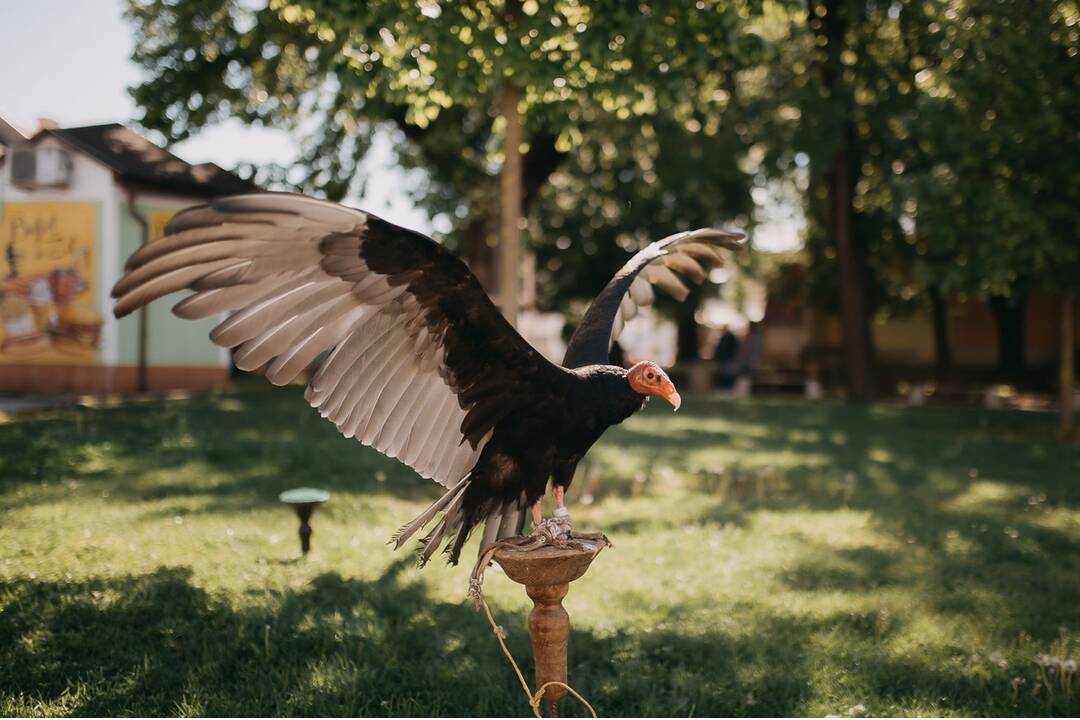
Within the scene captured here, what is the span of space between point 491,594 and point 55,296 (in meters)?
10.4

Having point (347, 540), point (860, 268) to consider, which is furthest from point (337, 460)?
point (860, 268)

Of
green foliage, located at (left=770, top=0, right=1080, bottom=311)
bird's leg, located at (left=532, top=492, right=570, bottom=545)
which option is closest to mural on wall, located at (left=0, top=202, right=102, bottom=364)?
bird's leg, located at (left=532, top=492, right=570, bottom=545)

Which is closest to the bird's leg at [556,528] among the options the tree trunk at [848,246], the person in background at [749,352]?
the person in background at [749,352]

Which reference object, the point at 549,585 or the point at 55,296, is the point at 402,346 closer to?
the point at 549,585

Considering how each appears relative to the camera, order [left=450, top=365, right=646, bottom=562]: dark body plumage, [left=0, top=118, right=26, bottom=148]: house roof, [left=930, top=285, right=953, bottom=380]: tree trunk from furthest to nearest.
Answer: [left=930, top=285, right=953, bottom=380]: tree trunk
[left=0, top=118, right=26, bottom=148]: house roof
[left=450, top=365, right=646, bottom=562]: dark body plumage

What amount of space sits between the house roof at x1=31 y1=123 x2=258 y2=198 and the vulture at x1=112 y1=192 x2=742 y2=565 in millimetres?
5576

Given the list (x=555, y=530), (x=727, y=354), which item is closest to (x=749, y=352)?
(x=727, y=354)

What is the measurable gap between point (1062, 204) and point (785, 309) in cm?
2198

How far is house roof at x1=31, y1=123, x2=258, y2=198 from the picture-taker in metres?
9.20

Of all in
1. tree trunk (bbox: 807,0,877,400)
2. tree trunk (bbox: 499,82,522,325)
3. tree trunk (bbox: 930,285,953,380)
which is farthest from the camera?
tree trunk (bbox: 930,285,953,380)

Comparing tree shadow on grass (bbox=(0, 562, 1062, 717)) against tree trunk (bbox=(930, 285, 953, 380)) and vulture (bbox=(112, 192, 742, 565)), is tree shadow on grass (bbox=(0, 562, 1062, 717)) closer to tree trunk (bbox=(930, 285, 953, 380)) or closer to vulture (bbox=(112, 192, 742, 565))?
vulture (bbox=(112, 192, 742, 565))

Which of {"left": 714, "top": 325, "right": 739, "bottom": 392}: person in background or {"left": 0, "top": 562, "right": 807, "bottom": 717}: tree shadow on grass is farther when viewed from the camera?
{"left": 714, "top": 325, "right": 739, "bottom": 392}: person in background

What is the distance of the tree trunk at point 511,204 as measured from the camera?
266 inches

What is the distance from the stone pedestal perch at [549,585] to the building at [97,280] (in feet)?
25.7
